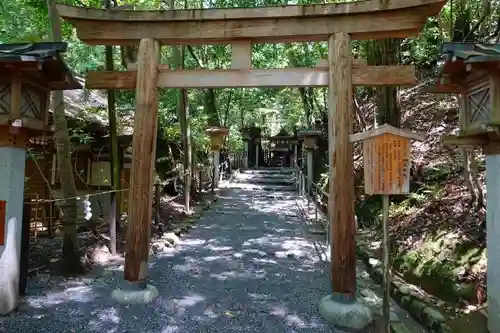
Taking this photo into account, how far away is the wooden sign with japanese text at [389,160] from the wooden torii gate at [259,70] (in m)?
0.78

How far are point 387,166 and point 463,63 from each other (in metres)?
1.47

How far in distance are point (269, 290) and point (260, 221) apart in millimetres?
5648

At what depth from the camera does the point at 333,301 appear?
5102 millimetres

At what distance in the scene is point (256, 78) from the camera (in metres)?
5.53

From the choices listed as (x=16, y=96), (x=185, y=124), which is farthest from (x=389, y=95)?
(x=16, y=96)

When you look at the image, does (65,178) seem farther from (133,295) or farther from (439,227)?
(439,227)

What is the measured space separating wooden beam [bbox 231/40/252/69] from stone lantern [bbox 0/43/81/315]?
2.26 m

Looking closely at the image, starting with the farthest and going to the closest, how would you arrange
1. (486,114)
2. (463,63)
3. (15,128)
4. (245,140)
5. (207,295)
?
(245,140)
(207,295)
(15,128)
(463,63)
(486,114)

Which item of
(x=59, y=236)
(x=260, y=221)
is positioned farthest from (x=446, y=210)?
(x=59, y=236)

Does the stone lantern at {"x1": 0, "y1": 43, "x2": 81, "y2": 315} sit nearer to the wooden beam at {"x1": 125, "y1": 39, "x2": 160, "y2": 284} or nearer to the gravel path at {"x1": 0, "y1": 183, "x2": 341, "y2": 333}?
the gravel path at {"x1": 0, "y1": 183, "x2": 341, "y2": 333}

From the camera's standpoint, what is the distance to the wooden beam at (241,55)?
5645 mm

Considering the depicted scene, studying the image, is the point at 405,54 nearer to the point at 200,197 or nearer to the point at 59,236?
the point at 200,197

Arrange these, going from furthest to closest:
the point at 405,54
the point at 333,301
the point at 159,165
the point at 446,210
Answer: the point at 405,54, the point at 159,165, the point at 446,210, the point at 333,301

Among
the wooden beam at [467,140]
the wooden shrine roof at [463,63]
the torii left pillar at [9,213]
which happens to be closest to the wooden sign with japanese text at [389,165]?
the wooden beam at [467,140]
